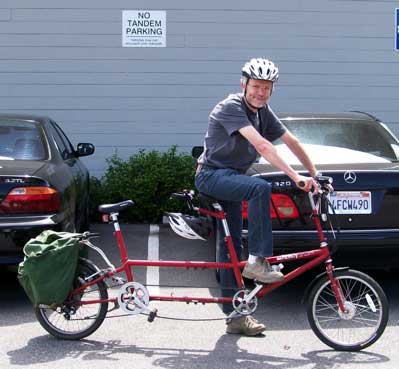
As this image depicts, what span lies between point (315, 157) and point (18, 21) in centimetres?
574

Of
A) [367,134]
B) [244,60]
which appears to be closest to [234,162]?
[367,134]

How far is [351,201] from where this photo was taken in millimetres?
5426

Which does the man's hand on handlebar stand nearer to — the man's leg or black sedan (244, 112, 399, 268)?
the man's leg

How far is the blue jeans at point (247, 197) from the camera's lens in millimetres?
4676

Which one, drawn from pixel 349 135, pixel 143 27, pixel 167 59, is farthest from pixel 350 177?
pixel 143 27

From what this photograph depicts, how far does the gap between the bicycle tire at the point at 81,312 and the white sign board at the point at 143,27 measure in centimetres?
570

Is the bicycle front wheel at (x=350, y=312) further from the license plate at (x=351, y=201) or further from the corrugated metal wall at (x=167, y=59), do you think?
the corrugated metal wall at (x=167, y=59)

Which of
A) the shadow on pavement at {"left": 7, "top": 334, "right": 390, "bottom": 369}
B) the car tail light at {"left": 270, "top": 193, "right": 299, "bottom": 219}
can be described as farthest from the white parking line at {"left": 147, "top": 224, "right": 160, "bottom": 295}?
the car tail light at {"left": 270, "top": 193, "right": 299, "bottom": 219}

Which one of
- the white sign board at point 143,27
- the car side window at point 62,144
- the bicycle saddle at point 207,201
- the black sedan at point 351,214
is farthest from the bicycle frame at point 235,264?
the white sign board at point 143,27

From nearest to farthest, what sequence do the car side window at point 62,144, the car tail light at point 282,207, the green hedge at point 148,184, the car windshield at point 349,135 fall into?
the car tail light at point 282,207
the car windshield at point 349,135
the car side window at point 62,144
the green hedge at point 148,184

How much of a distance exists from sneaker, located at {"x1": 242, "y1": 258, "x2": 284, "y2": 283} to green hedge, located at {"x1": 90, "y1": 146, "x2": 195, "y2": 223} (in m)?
4.45

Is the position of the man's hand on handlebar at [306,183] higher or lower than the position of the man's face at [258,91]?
lower

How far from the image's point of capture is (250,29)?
10.2 m

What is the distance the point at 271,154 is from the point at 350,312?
3.80 ft
